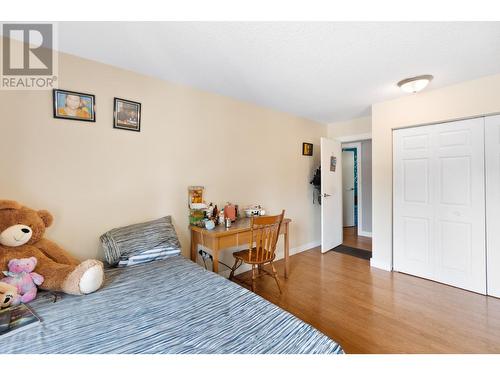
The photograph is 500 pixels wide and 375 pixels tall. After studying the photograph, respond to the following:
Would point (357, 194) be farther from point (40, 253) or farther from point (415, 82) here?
point (40, 253)

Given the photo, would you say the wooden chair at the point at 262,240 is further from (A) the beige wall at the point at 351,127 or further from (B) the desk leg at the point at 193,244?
(A) the beige wall at the point at 351,127

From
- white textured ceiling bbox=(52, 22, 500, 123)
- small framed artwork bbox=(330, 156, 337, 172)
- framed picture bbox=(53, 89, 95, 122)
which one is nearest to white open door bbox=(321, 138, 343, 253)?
small framed artwork bbox=(330, 156, 337, 172)

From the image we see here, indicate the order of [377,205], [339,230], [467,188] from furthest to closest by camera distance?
[339,230], [377,205], [467,188]

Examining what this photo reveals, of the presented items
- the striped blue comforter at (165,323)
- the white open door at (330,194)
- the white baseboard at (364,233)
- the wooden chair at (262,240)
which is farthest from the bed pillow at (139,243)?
the white baseboard at (364,233)

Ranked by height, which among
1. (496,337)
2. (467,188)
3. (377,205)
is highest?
(467,188)

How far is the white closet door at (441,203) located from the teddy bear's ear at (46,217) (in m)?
3.65

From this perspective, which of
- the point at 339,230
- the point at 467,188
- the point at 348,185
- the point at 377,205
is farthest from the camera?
the point at 348,185

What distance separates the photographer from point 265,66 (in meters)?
2.10

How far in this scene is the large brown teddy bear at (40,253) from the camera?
1.40 metres

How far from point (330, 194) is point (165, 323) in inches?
129

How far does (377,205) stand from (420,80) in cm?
160
